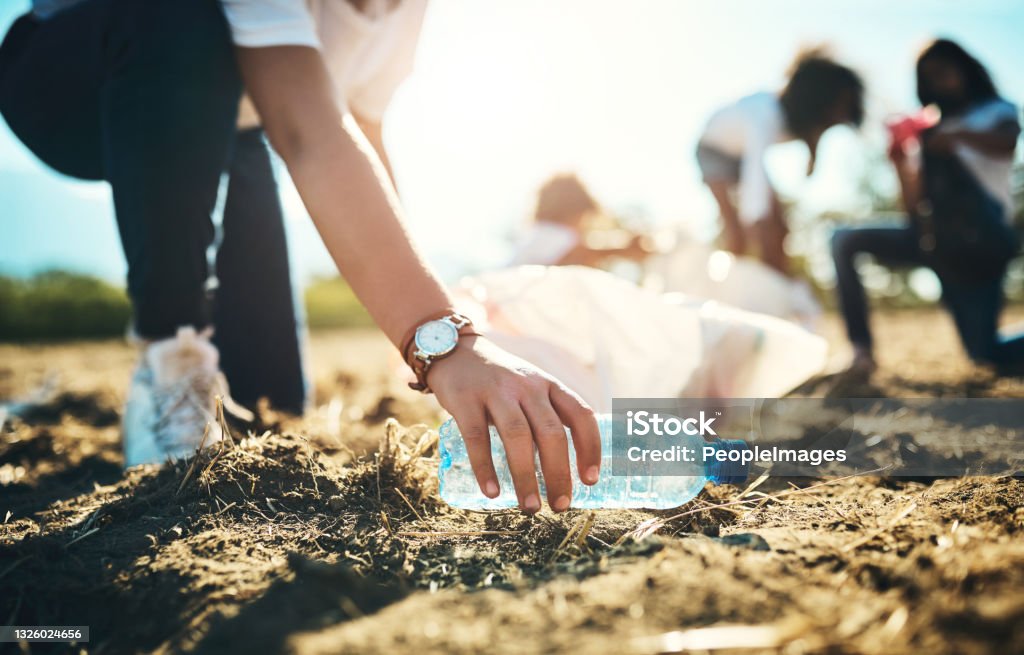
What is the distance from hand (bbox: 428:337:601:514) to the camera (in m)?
0.89

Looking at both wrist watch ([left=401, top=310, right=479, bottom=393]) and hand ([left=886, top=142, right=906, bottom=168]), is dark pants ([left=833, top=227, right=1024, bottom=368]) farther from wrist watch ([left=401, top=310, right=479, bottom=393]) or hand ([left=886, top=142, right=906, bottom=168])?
wrist watch ([left=401, top=310, right=479, bottom=393])

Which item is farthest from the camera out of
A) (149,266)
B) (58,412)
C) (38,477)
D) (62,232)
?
(62,232)

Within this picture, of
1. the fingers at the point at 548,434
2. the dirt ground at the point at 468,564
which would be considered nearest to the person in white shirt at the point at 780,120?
the dirt ground at the point at 468,564

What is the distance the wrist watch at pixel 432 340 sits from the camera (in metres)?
0.99

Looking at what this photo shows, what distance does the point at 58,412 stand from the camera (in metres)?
2.58

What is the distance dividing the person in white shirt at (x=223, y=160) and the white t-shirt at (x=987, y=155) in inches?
132

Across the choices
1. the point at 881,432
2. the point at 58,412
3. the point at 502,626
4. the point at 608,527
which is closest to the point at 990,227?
the point at 881,432

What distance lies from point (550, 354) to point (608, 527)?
743mm

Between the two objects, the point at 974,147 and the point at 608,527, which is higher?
the point at 974,147

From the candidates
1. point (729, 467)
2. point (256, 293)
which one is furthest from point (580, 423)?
point (256, 293)

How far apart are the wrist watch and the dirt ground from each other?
0.30 metres

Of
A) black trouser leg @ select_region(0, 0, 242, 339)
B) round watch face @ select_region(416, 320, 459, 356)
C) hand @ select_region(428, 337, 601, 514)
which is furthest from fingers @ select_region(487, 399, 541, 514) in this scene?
black trouser leg @ select_region(0, 0, 242, 339)

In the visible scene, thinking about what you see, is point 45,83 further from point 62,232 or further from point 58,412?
point 62,232

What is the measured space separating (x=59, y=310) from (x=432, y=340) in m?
11.1
